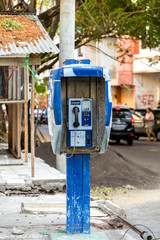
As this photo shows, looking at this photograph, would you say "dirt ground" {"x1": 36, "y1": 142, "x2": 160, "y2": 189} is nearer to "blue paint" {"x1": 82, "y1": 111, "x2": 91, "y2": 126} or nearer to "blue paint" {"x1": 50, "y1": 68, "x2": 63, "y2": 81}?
"blue paint" {"x1": 82, "y1": 111, "x2": 91, "y2": 126}

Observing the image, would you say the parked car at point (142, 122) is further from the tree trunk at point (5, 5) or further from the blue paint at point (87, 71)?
the blue paint at point (87, 71)

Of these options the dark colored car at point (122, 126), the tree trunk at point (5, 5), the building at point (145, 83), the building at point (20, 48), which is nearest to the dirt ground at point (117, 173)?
the building at point (20, 48)

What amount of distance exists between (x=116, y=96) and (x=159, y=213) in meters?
37.5

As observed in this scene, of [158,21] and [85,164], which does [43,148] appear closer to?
[158,21]

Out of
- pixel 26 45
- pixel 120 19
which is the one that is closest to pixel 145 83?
pixel 120 19

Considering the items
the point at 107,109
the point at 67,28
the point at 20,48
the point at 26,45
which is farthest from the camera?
the point at 67,28

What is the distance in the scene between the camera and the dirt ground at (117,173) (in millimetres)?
13195

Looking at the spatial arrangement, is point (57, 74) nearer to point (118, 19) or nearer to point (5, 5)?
point (5, 5)

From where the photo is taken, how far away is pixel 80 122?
7.07 meters

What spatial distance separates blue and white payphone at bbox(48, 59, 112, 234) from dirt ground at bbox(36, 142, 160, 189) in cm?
573

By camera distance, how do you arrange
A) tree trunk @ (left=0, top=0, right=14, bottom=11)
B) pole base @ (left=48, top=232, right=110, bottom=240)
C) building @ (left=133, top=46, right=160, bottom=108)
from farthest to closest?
building @ (left=133, top=46, right=160, bottom=108) → tree trunk @ (left=0, top=0, right=14, bottom=11) → pole base @ (left=48, top=232, right=110, bottom=240)

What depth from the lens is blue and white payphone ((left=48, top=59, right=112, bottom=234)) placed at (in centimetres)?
692

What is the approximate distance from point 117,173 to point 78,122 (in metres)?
7.29

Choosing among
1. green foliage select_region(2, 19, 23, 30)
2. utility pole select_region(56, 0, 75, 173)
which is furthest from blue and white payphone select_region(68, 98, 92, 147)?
green foliage select_region(2, 19, 23, 30)
